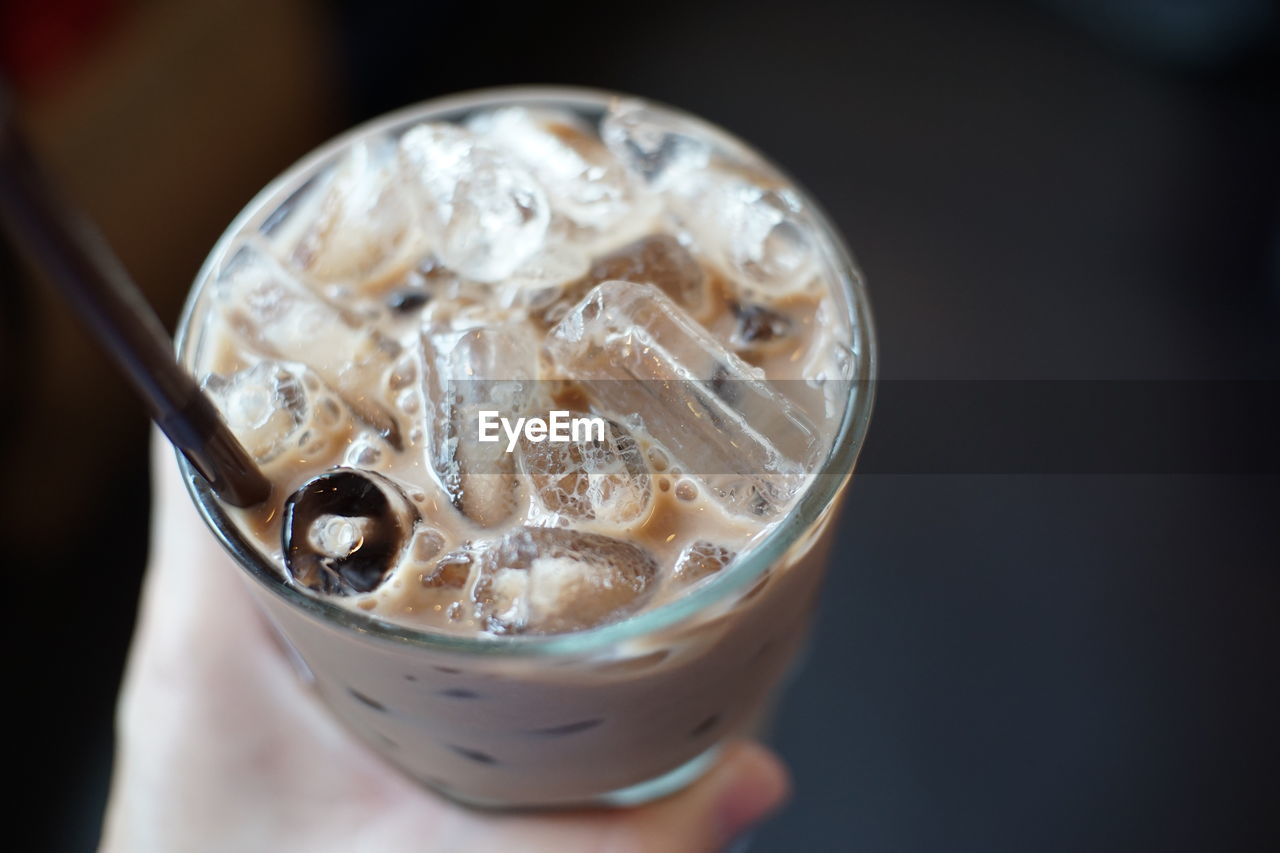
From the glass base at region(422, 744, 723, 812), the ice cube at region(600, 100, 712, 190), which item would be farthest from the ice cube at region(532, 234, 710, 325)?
the glass base at region(422, 744, 723, 812)

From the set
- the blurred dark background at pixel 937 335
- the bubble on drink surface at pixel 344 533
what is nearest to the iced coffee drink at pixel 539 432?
the bubble on drink surface at pixel 344 533

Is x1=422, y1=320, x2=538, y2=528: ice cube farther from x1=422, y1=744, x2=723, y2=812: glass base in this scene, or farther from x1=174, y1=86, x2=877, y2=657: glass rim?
x1=422, y1=744, x2=723, y2=812: glass base

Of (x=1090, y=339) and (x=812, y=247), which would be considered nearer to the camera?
(x=812, y=247)

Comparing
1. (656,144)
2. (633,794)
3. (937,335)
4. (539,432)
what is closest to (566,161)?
(656,144)

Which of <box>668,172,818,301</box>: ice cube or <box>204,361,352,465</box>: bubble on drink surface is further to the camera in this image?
<box>668,172,818,301</box>: ice cube

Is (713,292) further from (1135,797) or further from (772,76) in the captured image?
(772,76)

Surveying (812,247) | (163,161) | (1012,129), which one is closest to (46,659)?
(163,161)

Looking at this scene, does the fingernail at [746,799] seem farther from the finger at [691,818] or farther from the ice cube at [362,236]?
the ice cube at [362,236]
